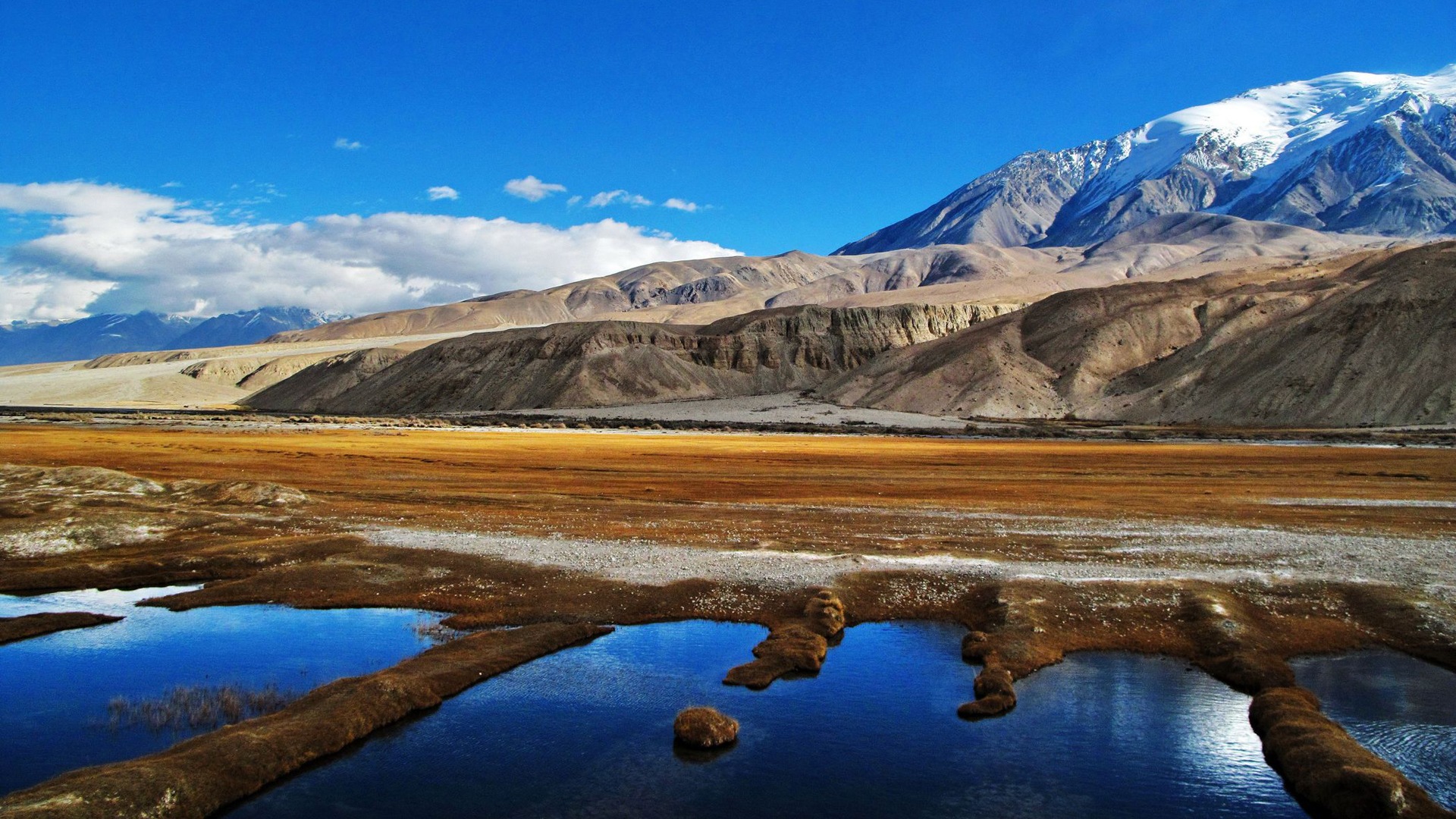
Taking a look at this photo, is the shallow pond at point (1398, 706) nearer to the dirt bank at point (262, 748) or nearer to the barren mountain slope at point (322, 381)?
the dirt bank at point (262, 748)

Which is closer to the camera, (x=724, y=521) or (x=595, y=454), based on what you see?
(x=724, y=521)

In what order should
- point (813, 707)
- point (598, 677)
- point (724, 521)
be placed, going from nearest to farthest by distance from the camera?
point (813, 707) < point (598, 677) < point (724, 521)

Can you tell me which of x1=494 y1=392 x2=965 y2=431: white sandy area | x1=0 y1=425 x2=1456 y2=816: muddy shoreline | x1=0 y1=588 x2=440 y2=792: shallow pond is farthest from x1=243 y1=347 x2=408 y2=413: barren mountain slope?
x1=0 y1=588 x2=440 y2=792: shallow pond

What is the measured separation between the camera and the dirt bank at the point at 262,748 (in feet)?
32.3

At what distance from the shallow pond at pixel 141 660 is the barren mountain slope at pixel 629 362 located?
387 feet

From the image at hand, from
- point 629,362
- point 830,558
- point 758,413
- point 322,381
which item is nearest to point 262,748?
point 830,558

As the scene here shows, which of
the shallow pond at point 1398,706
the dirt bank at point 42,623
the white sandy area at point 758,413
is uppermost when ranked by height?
the white sandy area at point 758,413

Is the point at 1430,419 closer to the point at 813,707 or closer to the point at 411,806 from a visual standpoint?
Result: the point at 813,707

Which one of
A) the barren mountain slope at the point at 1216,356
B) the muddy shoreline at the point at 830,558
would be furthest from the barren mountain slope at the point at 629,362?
the muddy shoreline at the point at 830,558

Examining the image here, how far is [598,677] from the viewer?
15.0 meters

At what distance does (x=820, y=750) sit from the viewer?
12.3m

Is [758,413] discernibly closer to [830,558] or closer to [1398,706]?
[830,558]

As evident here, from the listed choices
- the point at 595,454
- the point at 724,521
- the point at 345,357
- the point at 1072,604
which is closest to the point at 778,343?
the point at 345,357

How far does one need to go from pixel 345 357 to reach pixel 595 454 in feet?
468
